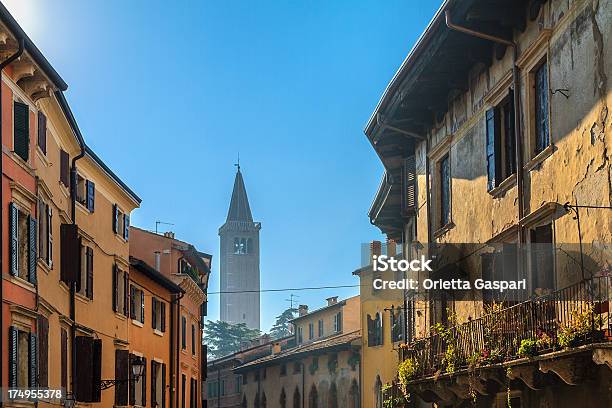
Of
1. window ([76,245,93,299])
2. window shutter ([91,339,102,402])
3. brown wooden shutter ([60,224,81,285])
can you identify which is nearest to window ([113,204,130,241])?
window ([76,245,93,299])

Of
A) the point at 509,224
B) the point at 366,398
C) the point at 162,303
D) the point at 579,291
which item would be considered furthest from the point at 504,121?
the point at 366,398

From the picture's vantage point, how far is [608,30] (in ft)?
49.1

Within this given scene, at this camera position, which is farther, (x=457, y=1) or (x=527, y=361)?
(x=457, y=1)

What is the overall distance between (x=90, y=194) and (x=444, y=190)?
33.7 ft

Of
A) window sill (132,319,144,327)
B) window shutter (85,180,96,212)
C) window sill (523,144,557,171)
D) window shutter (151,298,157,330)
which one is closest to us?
window sill (523,144,557,171)

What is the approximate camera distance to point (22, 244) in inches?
853

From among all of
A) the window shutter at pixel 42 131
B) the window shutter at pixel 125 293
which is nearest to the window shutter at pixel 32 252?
the window shutter at pixel 42 131

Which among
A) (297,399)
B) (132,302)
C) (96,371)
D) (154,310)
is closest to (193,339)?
(154,310)

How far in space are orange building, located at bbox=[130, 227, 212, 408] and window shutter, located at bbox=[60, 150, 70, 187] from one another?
17.4m

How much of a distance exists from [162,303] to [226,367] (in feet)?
139

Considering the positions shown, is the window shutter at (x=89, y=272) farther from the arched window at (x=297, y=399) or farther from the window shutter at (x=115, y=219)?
the arched window at (x=297, y=399)

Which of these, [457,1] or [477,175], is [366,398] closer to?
[477,175]

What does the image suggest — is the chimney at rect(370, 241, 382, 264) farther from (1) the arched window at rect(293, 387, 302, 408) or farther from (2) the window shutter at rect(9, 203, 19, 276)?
(1) the arched window at rect(293, 387, 302, 408)

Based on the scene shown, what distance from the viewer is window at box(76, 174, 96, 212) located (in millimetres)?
29795
